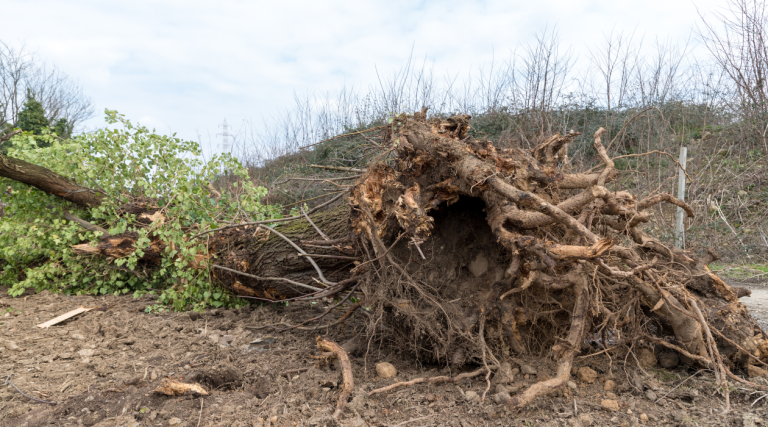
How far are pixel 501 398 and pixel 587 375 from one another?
2.12ft

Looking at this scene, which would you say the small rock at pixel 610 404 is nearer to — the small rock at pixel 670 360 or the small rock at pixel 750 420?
→ the small rock at pixel 750 420

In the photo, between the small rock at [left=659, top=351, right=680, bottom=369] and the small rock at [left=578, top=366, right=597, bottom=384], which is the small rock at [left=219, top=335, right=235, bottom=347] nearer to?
the small rock at [left=578, top=366, right=597, bottom=384]

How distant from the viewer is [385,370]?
8.72ft

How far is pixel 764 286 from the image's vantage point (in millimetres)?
5785

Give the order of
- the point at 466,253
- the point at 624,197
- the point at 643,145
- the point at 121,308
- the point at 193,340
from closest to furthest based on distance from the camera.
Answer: the point at 624,197, the point at 466,253, the point at 193,340, the point at 121,308, the point at 643,145

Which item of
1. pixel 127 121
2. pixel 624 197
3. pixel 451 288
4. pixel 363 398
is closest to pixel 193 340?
pixel 363 398

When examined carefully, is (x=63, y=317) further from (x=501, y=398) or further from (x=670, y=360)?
(x=670, y=360)

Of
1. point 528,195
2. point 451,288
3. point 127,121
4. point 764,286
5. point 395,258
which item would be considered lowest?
point 764,286

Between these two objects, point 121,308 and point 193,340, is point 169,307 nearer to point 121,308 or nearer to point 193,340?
point 121,308

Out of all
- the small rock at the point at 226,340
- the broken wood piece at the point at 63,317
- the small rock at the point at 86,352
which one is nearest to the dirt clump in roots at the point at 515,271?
the small rock at the point at 226,340

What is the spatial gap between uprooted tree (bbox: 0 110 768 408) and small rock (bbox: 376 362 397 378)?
0.19 m

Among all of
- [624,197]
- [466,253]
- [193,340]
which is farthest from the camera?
[193,340]

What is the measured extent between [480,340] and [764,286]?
18.4ft

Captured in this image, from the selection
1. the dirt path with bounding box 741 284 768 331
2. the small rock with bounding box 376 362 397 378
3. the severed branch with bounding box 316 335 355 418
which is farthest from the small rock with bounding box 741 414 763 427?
the severed branch with bounding box 316 335 355 418
